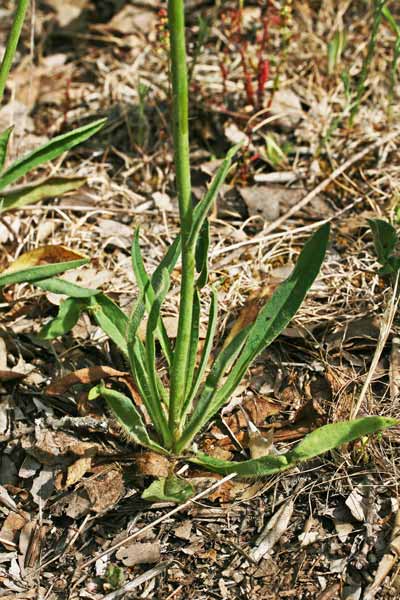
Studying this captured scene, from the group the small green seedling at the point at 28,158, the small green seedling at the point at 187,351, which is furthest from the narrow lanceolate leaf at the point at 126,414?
the small green seedling at the point at 28,158

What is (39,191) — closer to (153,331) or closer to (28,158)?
(28,158)

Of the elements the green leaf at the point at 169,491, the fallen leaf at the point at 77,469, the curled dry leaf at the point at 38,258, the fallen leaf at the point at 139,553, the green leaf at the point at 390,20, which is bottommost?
the fallen leaf at the point at 139,553

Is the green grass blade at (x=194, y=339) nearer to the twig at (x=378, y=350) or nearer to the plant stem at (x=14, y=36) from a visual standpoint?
the twig at (x=378, y=350)

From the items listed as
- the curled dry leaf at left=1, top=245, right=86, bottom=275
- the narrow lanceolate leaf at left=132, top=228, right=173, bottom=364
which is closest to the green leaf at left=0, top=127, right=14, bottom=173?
the curled dry leaf at left=1, top=245, right=86, bottom=275

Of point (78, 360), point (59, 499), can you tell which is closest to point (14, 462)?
point (59, 499)

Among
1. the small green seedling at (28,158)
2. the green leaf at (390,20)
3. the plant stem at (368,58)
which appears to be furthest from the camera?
the green leaf at (390,20)

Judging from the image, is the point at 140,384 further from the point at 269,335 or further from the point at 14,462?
the point at 14,462
